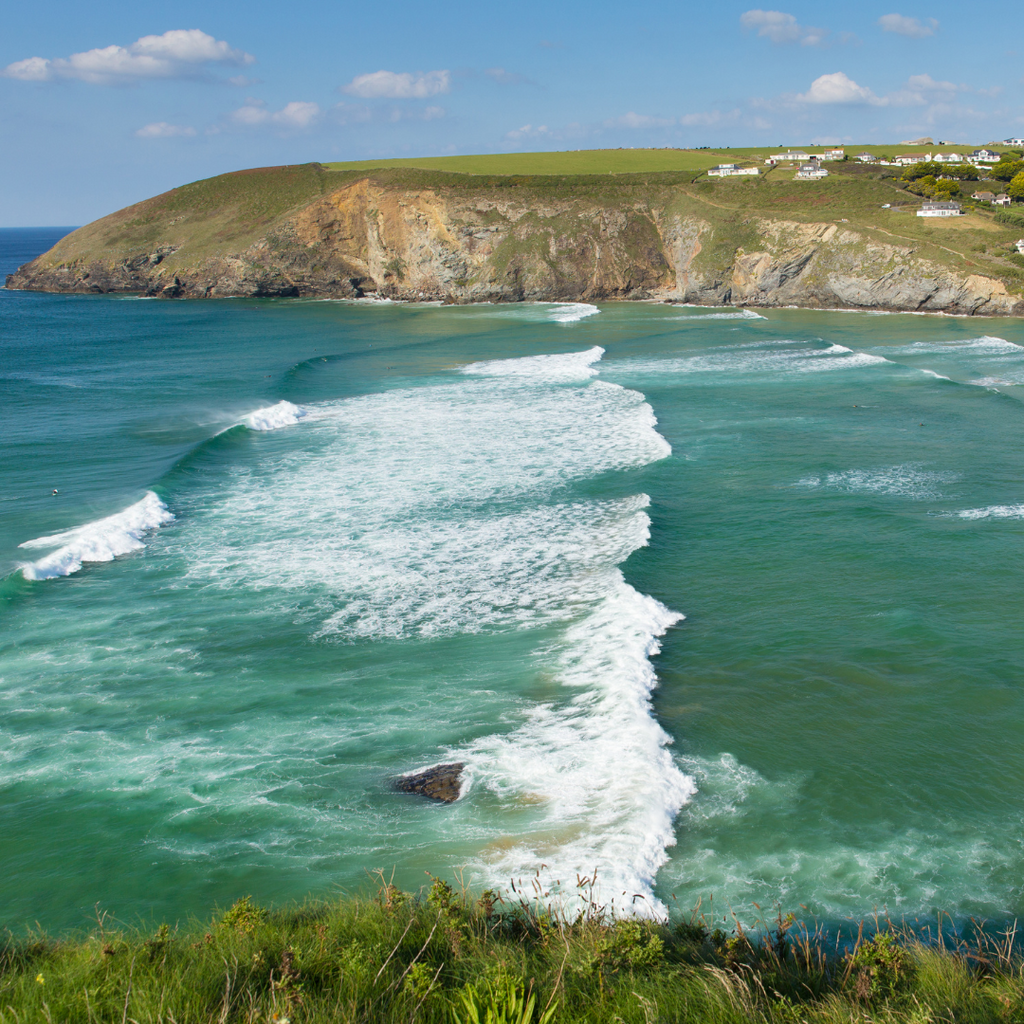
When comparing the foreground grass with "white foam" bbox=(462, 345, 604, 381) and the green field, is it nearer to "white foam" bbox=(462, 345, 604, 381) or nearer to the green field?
"white foam" bbox=(462, 345, 604, 381)

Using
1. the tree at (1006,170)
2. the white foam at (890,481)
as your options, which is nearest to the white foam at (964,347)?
the white foam at (890,481)

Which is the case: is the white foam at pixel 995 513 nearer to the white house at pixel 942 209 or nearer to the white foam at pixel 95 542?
the white foam at pixel 95 542

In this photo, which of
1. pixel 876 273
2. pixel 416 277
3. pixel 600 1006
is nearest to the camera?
pixel 600 1006

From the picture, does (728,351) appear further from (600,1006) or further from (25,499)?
(600,1006)

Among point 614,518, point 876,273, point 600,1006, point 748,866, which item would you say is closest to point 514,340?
point 876,273

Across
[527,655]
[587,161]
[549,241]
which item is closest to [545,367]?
[527,655]

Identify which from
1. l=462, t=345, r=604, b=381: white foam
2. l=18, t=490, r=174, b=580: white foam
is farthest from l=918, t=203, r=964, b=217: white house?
l=18, t=490, r=174, b=580: white foam

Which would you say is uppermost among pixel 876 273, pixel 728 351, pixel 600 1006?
pixel 876 273
